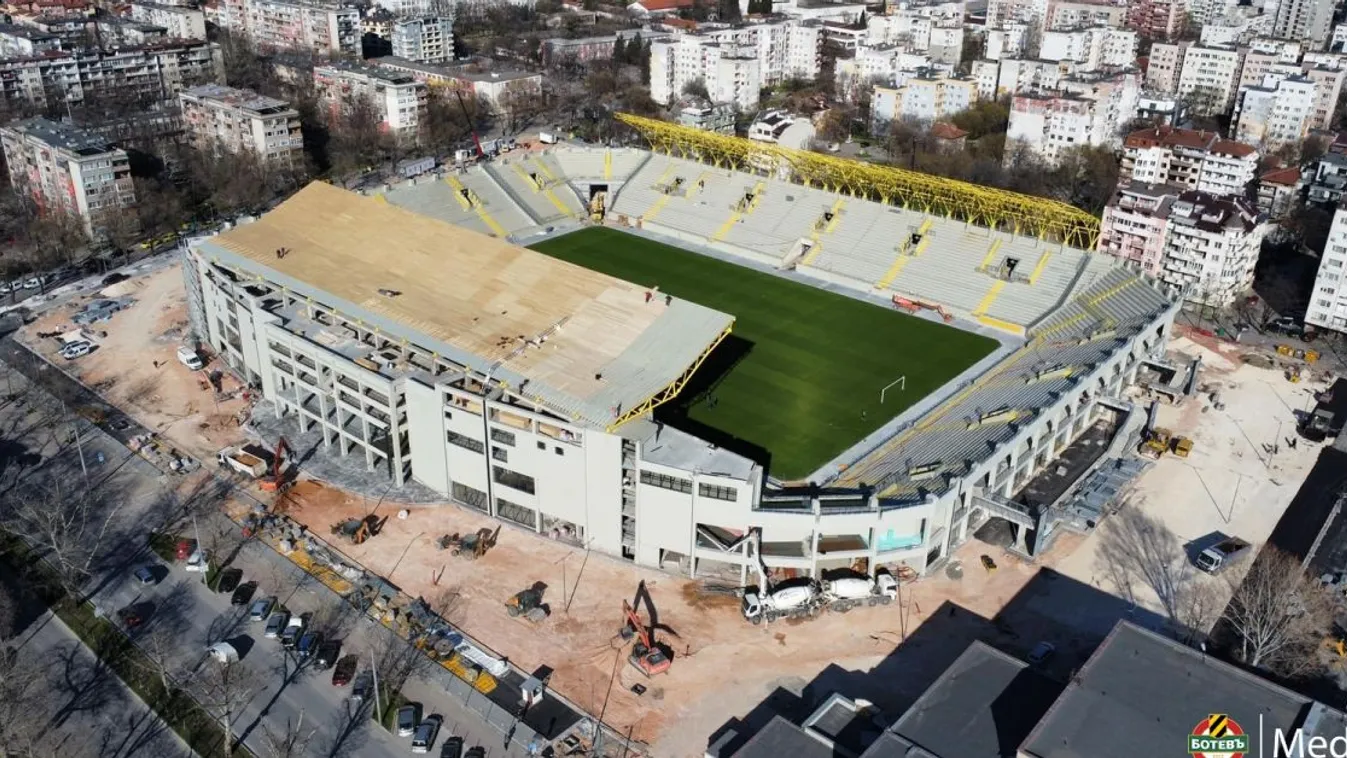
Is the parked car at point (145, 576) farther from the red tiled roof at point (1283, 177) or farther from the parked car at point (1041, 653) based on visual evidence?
the red tiled roof at point (1283, 177)

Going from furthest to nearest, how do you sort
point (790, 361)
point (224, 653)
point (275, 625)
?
1. point (790, 361)
2. point (275, 625)
3. point (224, 653)

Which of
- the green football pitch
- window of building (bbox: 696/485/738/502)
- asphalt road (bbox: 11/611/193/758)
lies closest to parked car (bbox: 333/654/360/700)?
asphalt road (bbox: 11/611/193/758)

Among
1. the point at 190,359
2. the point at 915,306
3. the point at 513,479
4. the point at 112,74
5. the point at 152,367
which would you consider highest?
the point at 112,74

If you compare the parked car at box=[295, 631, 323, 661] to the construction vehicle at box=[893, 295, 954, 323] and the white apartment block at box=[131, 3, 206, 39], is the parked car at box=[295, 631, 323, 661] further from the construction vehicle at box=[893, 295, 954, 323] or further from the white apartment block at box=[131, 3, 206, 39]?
the white apartment block at box=[131, 3, 206, 39]

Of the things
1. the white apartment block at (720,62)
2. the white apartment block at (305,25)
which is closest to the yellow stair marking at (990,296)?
the white apartment block at (720,62)

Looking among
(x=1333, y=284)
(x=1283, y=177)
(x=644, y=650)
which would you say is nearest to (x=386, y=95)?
(x=1283, y=177)

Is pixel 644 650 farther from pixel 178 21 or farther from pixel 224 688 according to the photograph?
pixel 178 21
